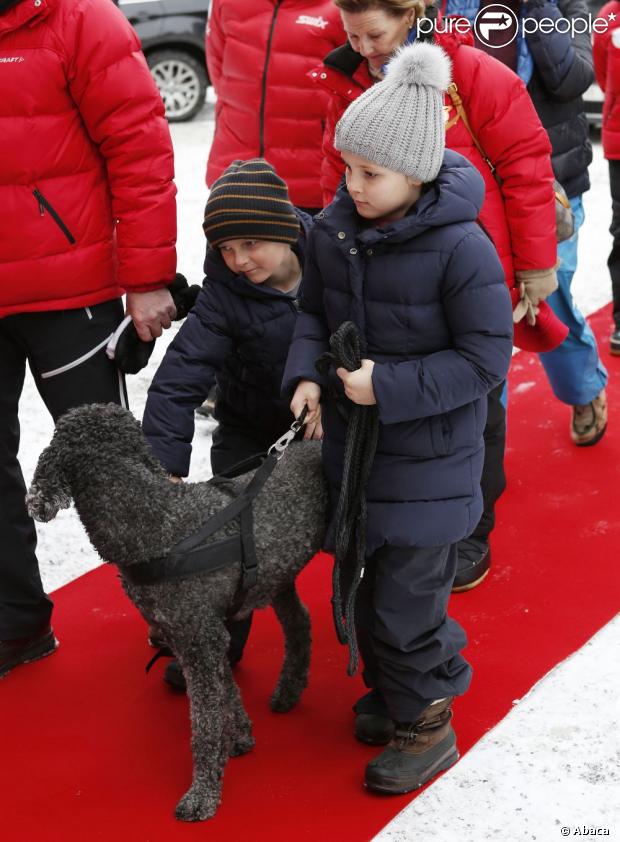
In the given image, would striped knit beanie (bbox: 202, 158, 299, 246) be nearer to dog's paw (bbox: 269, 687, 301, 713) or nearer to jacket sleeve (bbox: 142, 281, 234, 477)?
jacket sleeve (bbox: 142, 281, 234, 477)

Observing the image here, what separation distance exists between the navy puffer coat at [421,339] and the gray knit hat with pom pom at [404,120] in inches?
4.2

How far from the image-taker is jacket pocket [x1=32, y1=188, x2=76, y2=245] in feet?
10.6

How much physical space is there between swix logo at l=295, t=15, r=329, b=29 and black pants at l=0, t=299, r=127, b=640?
188 cm

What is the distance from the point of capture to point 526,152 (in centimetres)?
367

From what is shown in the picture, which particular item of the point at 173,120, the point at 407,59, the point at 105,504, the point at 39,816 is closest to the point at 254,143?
the point at 407,59

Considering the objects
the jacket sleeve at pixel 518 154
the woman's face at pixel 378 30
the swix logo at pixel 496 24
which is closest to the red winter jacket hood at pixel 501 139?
the jacket sleeve at pixel 518 154

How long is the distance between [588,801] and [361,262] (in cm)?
158

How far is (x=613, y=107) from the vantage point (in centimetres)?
571

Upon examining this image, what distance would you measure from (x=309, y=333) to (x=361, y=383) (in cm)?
34

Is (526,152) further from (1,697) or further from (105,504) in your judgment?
(1,697)

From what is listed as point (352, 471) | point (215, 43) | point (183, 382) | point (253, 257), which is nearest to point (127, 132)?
point (253, 257)

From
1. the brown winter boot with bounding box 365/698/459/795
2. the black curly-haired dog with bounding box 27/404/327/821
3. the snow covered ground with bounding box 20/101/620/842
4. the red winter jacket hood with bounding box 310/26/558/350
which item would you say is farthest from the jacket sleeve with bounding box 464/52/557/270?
the brown winter boot with bounding box 365/698/459/795

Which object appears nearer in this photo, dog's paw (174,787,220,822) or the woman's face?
dog's paw (174,787,220,822)

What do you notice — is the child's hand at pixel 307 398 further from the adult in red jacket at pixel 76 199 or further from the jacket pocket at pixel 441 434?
the adult in red jacket at pixel 76 199
